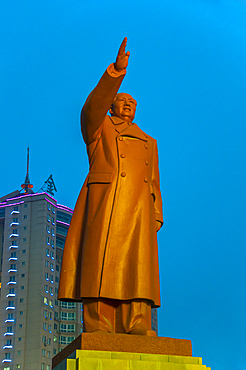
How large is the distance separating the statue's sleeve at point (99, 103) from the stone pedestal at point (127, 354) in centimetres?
285

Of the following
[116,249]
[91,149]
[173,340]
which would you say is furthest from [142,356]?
[91,149]

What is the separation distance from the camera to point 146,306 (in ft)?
22.2

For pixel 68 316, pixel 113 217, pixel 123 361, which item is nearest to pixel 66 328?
pixel 68 316

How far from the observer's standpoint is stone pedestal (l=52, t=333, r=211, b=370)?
5.68 metres

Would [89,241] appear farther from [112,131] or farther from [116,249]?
[112,131]

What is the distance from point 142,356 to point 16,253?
198 ft

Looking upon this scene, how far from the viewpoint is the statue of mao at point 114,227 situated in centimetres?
666

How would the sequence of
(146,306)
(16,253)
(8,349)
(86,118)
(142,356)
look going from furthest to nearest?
(16,253) < (8,349) < (86,118) < (146,306) < (142,356)

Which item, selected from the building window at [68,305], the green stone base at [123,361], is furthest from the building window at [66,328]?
the green stone base at [123,361]

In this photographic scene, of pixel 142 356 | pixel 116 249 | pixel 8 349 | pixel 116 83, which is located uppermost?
pixel 8 349

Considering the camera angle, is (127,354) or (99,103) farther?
(99,103)

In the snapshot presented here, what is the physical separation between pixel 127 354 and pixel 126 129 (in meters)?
3.16

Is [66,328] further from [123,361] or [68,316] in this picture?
[123,361]

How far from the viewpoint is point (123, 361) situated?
5.74 meters
